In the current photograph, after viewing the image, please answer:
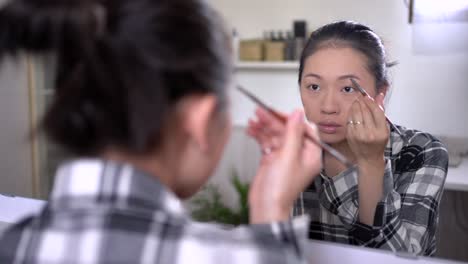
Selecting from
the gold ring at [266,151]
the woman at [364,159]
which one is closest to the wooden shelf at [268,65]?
the woman at [364,159]

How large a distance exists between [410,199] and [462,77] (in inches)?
42.3

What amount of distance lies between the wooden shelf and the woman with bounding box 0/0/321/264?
1557 millimetres

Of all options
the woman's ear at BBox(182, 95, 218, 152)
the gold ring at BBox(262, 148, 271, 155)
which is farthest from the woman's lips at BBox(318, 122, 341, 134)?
the woman's ear at BBox(182, 95, 218, 152)

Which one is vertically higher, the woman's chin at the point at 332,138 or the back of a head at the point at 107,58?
the back of a head at the point at 107,58

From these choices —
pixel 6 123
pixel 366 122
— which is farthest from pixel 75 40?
pixel 6 123

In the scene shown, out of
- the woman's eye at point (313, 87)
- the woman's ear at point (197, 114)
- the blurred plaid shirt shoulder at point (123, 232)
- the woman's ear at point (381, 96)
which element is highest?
the woman's ear at point (197, 114)

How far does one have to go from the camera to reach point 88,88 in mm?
330

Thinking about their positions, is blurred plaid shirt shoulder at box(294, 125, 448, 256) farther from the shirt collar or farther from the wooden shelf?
the wooden shelf

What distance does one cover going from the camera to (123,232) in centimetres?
32

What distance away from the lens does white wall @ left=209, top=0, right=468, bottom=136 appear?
5.26 feet

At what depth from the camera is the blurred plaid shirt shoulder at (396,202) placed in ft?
2.11

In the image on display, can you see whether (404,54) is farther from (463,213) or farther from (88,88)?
(88,88)

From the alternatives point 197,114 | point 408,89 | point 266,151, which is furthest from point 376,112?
point 408,89

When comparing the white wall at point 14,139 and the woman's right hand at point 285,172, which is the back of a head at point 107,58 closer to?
the woman's right hand at point 285,172
